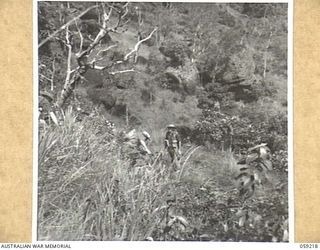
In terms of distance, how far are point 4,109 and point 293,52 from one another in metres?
0.99

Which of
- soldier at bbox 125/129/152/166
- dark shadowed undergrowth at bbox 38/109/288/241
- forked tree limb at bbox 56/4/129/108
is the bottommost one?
dark shadowed undergrowth at bbox 38/109/288/241

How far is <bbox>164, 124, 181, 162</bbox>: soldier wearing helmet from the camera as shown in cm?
177

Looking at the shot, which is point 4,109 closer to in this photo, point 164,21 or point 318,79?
point 164,21

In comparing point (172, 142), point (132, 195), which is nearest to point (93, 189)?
point (132, 195)

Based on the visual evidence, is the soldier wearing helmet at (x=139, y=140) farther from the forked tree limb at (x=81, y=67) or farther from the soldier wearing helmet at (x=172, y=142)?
the forked tree limb at (x=81, y=67)

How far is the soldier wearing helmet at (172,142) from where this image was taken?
5.82 feet

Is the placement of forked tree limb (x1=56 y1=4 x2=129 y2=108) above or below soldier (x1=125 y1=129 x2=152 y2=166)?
above

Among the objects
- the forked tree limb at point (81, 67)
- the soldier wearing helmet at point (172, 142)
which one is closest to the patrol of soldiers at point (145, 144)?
the soldier wearing helmet at point (172, 142)

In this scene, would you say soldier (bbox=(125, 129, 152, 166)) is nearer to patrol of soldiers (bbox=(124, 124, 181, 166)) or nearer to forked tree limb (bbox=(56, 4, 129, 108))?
patrol of soldiers (bbox=(124, 124, 181, 166))

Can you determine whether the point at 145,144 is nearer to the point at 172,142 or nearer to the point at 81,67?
the point at 172,142

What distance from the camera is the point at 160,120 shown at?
1775 mm

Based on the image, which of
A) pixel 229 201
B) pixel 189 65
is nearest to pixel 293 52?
pixel 189 65

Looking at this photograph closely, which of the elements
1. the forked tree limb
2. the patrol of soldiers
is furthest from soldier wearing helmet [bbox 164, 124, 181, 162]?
the forked tree limb

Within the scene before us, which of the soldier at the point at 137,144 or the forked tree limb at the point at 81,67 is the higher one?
the forked tree limb at the point at 81,67
